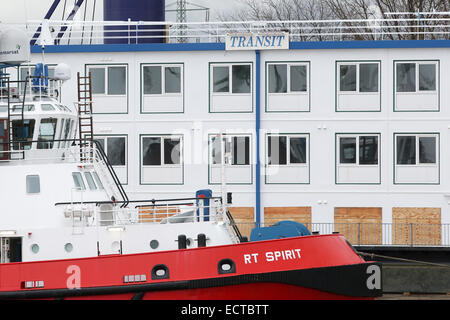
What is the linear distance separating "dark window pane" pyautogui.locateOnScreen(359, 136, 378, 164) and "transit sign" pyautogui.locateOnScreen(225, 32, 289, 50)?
396 cm

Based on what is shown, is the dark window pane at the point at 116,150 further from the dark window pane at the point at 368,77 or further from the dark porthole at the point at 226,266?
the dark porthole at the point at 226,266

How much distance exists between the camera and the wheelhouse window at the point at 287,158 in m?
29.1

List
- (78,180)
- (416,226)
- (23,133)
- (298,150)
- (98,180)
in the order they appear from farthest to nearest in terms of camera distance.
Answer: (298,150), (416,226), (98,180), (23,133), (78,180)

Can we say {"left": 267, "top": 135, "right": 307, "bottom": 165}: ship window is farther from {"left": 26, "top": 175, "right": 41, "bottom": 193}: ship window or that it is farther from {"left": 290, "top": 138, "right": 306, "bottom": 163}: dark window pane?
{"left": 26, "top": 175, "right": 41, "bottom": 193}: ship window

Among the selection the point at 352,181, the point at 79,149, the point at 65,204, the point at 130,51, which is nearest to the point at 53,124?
the point at 79,149

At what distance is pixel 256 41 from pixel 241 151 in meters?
3.58

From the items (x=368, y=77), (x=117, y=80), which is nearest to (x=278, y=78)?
(x=368, y=77)

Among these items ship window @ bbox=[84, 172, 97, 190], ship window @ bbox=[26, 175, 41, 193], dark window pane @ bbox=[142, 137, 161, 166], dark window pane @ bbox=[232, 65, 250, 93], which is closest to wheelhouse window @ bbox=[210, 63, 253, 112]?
dark window pane @ bbox=[232, 65, 250, 93]

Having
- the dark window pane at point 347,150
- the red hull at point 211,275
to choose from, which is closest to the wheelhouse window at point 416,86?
the dark window pane at point 347,150

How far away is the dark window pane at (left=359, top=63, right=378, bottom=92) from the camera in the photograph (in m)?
29.3

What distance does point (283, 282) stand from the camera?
18.3 meters

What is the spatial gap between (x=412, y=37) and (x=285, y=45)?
51.7 ft

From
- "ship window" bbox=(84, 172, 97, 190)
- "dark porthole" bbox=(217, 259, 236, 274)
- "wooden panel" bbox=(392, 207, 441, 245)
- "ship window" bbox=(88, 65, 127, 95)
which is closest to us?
"dark porthole" bbox=(217, 259, 236, 274)

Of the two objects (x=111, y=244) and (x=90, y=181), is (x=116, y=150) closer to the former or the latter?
(x=90, y=181)
